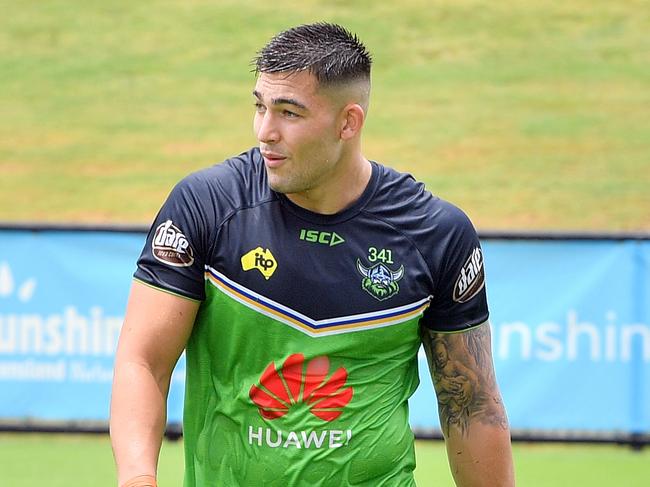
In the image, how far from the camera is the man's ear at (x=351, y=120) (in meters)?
3.77

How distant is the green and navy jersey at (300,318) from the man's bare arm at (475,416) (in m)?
0.20

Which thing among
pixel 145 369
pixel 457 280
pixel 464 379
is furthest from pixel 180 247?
pixel 464 379

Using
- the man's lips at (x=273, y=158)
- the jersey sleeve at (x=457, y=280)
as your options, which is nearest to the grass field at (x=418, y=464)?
the jersey sleeve at (x=457, y=280)

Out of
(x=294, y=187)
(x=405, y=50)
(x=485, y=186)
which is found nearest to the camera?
(x=294, y=187)

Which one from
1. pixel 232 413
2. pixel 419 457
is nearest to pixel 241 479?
pixel 232 413

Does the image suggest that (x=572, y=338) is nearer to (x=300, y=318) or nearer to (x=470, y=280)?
(x=470, y=280)

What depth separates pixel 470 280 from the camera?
12.9 ft

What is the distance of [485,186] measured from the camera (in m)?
15.9

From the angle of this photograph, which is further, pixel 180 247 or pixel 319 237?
pixel 319 237

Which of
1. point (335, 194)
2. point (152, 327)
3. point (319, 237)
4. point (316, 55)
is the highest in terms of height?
point (316, 55)

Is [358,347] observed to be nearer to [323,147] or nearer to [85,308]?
[323,147]

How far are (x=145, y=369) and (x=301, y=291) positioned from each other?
513 mm

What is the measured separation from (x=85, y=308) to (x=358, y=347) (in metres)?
5.49

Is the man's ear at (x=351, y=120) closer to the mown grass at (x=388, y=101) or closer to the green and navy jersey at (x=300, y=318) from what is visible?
the green and navy jersey at (x=300, y=318)
